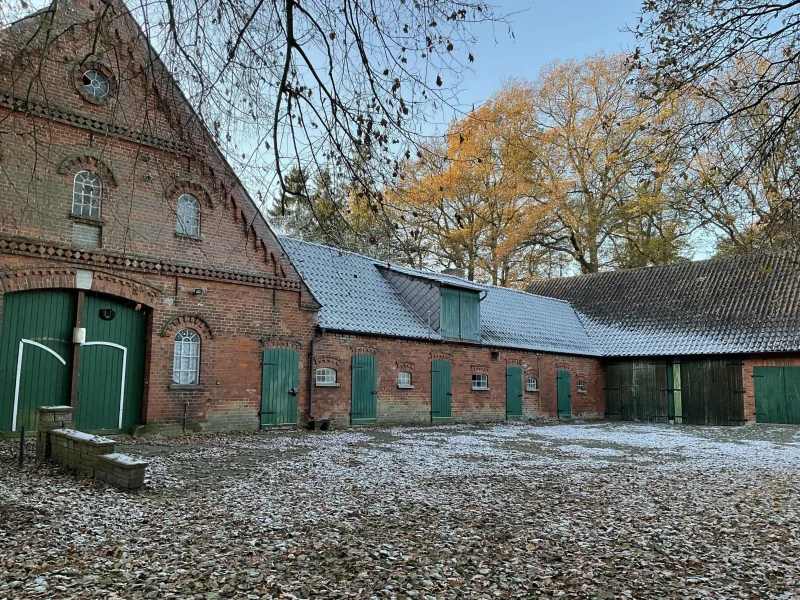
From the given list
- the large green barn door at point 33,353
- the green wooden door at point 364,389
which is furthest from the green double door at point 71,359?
the green wooden door at point 364,389

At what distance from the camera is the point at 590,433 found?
53.4ft

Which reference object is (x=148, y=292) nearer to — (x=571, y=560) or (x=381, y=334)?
(x=381, y=334)

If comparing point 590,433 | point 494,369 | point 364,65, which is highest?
point 364,65

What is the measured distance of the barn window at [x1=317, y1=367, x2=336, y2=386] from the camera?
1464cm

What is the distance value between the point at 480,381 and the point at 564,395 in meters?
4.55

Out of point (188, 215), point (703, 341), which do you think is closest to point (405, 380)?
point (188, 215)

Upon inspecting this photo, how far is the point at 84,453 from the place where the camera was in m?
7.22

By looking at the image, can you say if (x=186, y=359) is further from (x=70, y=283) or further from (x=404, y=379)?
(x=404, y=379)

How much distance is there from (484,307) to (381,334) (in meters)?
6.67

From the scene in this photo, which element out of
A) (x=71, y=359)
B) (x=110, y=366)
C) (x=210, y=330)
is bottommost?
(x=110, y=366)

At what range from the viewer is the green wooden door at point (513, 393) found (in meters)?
19.9

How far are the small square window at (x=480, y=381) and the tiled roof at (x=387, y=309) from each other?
109 cm

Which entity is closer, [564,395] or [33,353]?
[33,353]

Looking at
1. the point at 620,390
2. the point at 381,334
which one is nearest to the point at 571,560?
the point at 381,334
